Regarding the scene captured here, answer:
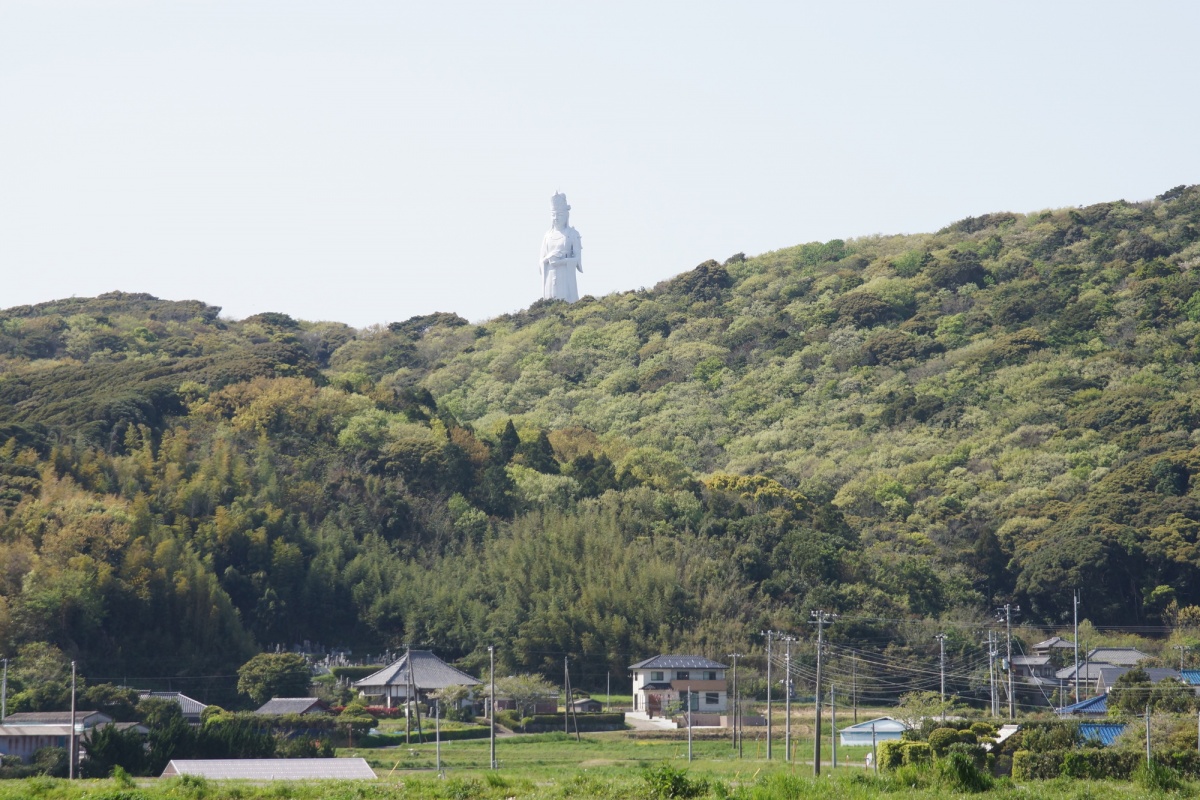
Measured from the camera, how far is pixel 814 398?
82.6 metres

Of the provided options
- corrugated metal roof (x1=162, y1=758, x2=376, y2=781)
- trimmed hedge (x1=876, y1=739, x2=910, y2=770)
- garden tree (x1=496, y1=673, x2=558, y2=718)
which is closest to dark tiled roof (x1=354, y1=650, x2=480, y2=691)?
garden tree (x1=496, y1=673, x2=558, y2=718)

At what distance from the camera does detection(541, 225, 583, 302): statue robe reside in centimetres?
10731

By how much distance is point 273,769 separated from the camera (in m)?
28.8

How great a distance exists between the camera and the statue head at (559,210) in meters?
105

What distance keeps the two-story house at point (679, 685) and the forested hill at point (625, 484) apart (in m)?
2.60

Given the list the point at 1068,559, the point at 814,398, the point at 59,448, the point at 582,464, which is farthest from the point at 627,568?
the point at 814,398

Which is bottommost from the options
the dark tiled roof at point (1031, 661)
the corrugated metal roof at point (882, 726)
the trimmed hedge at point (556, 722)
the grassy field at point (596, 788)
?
the trimmed hedge at point (556, 722)

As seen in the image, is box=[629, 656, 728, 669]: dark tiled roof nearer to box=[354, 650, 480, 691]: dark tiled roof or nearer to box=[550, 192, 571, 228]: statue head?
box=[354, 650, 480, 691]: dark tiled roof

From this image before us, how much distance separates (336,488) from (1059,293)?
44.7 m

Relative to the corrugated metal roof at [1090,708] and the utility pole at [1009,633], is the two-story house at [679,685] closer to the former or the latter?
the utility pole at [1009,633]

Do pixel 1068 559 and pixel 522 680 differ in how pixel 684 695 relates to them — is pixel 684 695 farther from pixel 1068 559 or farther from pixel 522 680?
pixel 1068 559

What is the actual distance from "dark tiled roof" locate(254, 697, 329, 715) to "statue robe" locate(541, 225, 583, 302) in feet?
216

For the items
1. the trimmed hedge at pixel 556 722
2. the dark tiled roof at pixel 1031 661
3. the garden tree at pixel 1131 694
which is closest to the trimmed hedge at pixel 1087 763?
the garden tree at pixel 1131 694

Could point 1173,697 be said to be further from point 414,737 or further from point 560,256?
point 560,256
